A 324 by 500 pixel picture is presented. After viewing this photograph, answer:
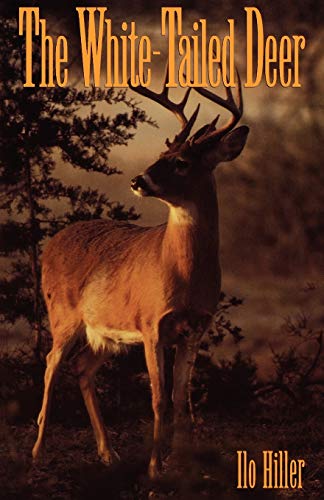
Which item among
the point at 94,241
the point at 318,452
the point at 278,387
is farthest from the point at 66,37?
the point at 318,452

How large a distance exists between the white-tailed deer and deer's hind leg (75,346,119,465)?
0.04 ft

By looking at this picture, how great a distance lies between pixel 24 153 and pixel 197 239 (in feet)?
10.3

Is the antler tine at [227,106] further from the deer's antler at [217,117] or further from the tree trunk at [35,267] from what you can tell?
the tree trunk at [35,267]

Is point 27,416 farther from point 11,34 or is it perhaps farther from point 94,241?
point 11,34

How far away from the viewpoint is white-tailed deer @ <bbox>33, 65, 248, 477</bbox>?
8.56 metres

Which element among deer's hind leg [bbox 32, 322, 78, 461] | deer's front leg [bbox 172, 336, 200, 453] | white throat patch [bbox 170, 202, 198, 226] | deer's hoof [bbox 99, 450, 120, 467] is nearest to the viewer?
white throat patch [bbox 170, 202, 198, 226]

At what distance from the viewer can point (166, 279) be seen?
8.68m

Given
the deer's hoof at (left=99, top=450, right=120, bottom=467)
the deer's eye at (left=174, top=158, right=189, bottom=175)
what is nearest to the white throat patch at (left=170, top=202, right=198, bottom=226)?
the deer's eye at (left=174, top=158, right=189, bottom=175)

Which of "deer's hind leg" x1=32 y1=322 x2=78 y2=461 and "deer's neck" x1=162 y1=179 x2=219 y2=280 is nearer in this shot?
"deer's neck" x1=162 y1=179 x2=219 y2=280

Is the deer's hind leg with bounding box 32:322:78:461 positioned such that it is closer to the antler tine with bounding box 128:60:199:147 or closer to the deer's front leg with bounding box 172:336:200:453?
the deer's front leg with bounding box 172:336:200:453

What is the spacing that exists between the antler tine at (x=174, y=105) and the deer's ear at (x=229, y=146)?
0.26 meters

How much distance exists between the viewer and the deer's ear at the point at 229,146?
870cm

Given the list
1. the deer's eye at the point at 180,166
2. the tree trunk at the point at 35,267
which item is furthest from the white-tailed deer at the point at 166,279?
the tree trunk at the point at 35,267

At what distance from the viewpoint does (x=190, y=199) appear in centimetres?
856
